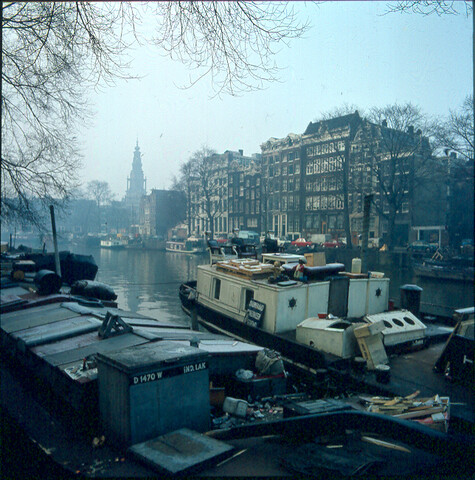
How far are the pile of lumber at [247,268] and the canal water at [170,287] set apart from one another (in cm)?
789

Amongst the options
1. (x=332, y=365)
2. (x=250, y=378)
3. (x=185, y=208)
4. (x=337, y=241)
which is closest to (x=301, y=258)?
(x=332, y=365)

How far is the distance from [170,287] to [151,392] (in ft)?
93.9

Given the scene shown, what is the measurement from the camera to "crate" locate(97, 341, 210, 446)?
4.44 meters

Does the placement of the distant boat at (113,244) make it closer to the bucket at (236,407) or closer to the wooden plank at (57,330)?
the wooden plank at (57,330)

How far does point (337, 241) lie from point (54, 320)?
3403 centimetres

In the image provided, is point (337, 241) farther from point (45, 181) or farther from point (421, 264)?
point (45, 181)

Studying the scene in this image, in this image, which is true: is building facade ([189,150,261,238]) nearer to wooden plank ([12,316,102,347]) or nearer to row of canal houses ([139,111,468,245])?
row of canal houses ([139,111,468,245])

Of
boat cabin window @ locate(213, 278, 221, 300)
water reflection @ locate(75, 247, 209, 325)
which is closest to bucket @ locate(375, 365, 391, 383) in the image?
boat cabin window @ locate(213, 278, 221, 300)

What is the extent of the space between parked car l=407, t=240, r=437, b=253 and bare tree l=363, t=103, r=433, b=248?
219 centimetres

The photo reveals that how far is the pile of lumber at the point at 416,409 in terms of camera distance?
19.8ft

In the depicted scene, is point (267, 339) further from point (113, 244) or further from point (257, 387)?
point (113, 244)

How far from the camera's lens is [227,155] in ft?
214

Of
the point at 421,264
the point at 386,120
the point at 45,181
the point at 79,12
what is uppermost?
the point at 386,120

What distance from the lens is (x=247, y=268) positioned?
499 inches
